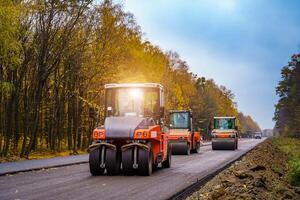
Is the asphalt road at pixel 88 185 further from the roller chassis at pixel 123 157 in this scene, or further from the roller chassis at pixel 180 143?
the roller chassis at pixel 180 143

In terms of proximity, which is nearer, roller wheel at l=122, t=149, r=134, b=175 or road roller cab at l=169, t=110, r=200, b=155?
roller wheel at l=122, t=149, r=134, b=175

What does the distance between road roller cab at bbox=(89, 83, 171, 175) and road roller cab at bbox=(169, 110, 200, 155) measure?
48.7ft

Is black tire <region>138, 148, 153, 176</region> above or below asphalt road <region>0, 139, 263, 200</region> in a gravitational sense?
above

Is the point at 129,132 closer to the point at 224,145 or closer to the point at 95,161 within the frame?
the point at 95,161

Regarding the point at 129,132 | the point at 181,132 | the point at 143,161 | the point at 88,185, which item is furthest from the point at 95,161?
the point at 181,132

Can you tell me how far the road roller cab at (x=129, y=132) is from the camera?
1647cm

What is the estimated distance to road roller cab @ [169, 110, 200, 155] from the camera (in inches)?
1307

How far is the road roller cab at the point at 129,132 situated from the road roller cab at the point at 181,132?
14.8 meters

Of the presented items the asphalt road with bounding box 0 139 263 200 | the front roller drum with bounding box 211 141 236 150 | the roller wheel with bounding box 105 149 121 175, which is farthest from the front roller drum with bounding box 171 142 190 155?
the roller wheel with bounding box 105 149 121 175

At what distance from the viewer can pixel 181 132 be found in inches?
1335

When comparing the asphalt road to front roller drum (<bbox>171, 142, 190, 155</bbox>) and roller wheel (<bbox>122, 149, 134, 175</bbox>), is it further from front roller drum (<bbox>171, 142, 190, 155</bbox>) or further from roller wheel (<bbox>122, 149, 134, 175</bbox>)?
front roller drum (<bbox>171, 142, 190, 155</bbox>)

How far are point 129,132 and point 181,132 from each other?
1759cm

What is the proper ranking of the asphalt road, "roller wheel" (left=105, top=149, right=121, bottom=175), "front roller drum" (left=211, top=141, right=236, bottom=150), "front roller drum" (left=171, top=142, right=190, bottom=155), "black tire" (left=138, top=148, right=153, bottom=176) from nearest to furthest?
the asphalt road, "black tire" (left=138, top=148, right=153, bottom=176), "roller wheel" (left=105, top=149, right=121, bottom=175), "front roller drum" (left=171, top=142, right=190, bottom=155), "front roller drum" (left=211, top=141, right=236, bottom=150)

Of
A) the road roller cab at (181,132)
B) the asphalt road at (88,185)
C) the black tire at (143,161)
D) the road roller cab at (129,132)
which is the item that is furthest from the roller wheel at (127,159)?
the road roller cab at (181,132)
